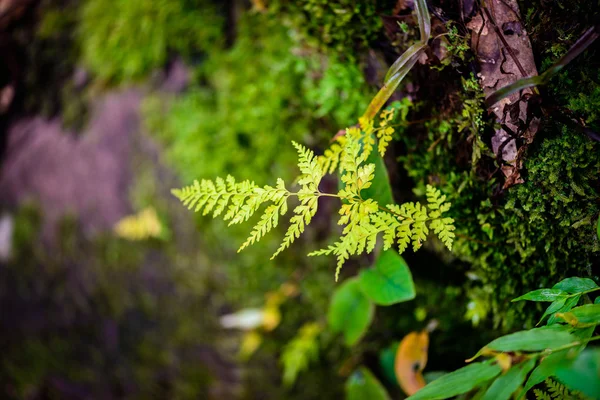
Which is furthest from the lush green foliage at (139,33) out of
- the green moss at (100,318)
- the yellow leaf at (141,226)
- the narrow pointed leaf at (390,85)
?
the narrow pointed leaf at (390,85)

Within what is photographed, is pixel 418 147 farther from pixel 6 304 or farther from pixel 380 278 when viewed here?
pixel 6 304

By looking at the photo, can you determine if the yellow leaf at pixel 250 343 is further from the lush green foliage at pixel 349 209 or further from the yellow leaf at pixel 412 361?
the lush green foliage at pixel 349 209

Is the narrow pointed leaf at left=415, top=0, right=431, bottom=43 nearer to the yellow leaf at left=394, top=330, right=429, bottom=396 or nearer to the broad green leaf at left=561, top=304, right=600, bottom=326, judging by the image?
the broad green leaf at left=561, top=304, right=600, bottom=326

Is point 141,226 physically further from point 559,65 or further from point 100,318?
point 559,65

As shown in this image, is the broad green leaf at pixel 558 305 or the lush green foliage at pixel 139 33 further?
the lush green foliage at pixel 139 33

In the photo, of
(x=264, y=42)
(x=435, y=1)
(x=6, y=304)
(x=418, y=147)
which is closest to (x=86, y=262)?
(x=6, y=304)

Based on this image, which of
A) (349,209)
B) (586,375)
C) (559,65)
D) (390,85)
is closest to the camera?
(586,375)

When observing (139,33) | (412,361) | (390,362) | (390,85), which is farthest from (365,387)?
(139,33)
